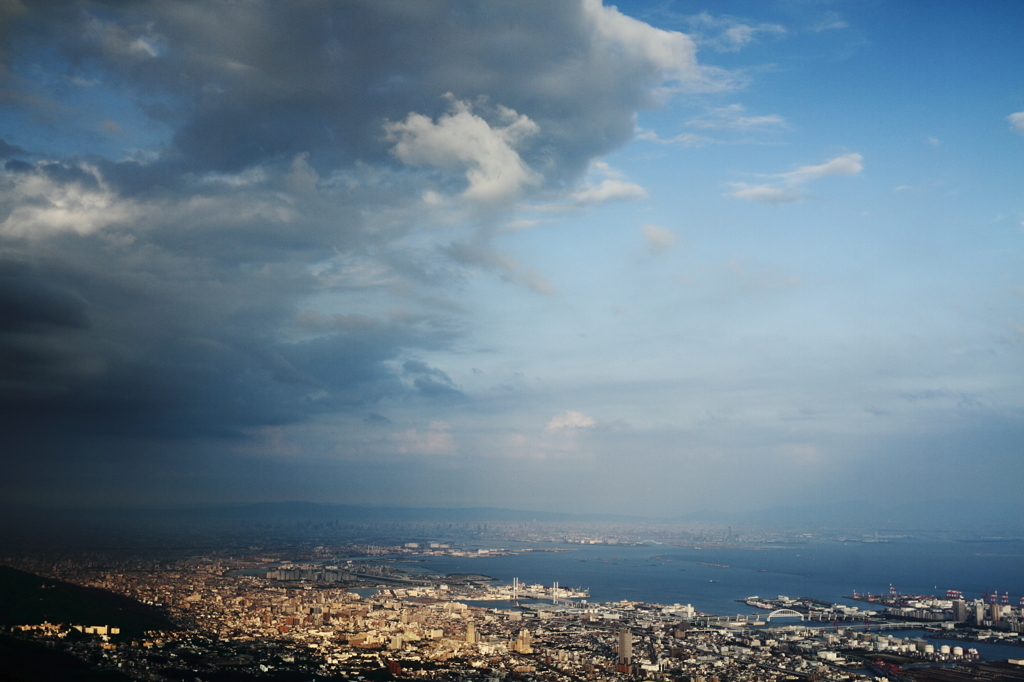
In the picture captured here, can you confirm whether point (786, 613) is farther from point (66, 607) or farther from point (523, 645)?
point (66, 607)

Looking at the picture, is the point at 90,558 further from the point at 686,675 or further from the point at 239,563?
the point at 686,675

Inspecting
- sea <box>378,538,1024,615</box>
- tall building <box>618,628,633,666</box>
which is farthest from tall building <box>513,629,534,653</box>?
sea <box>378,538,1024,615</box>

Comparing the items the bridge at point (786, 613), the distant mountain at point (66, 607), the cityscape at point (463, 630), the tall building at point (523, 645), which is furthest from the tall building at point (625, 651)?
the distant mountain at point (66, 607)

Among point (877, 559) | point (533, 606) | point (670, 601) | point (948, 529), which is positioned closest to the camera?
point (533, 606)

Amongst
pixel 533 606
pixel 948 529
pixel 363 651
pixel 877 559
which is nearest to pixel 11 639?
pixel 363 651

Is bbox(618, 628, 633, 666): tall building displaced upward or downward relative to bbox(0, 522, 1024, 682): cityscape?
upward

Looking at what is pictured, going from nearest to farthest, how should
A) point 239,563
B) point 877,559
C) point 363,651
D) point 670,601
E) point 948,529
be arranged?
point 363,651 → point 670,601 → point 239,563 → point 877,559 → point 948,529

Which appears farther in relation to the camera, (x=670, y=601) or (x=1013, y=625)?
(x=670, y=601)

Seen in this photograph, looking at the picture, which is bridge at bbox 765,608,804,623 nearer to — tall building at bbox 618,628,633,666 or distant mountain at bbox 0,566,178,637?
tall building at bbox 618,628,633,666

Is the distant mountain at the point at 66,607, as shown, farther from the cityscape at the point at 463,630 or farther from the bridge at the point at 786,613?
the bridge at the point at 786,613
